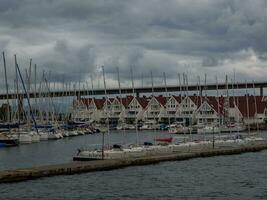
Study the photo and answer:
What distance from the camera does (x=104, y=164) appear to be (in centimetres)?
5053

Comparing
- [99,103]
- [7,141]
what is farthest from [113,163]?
[99,103]

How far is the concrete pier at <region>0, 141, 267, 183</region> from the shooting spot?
4306 centimetres

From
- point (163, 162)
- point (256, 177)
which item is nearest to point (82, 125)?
point (163, 162)

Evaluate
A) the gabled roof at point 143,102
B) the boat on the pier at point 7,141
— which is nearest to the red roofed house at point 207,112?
the gabled roof at point 143,102

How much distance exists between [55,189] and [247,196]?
12.6 meters

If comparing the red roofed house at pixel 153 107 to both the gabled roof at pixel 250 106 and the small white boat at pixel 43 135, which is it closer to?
the gabled roof at pixel 250 106

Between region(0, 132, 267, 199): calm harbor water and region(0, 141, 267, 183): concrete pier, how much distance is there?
912 mm

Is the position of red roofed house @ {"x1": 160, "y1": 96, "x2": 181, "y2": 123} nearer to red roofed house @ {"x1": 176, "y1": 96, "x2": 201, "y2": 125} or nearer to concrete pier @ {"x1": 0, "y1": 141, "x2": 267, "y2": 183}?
red roofed house @ {"x1": 176, "y1": 96, "x2": 201, "y2": 125}

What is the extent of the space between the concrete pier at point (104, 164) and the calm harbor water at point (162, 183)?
912mm

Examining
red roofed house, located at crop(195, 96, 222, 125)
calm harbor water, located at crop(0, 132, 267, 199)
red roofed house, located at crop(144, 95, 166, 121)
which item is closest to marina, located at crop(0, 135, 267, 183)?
calm harbor water, located at crop(0, 132, 267, 199)

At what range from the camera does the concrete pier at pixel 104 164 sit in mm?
43062

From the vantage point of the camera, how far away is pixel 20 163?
61875mm

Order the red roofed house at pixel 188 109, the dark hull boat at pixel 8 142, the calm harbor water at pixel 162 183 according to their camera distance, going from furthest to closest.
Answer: the red roofed house at pixel 188 109 < the dark hull boat at pixel 8 142 < the calm harbor water at pixel 162 183

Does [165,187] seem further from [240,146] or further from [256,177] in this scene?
[240,146]
